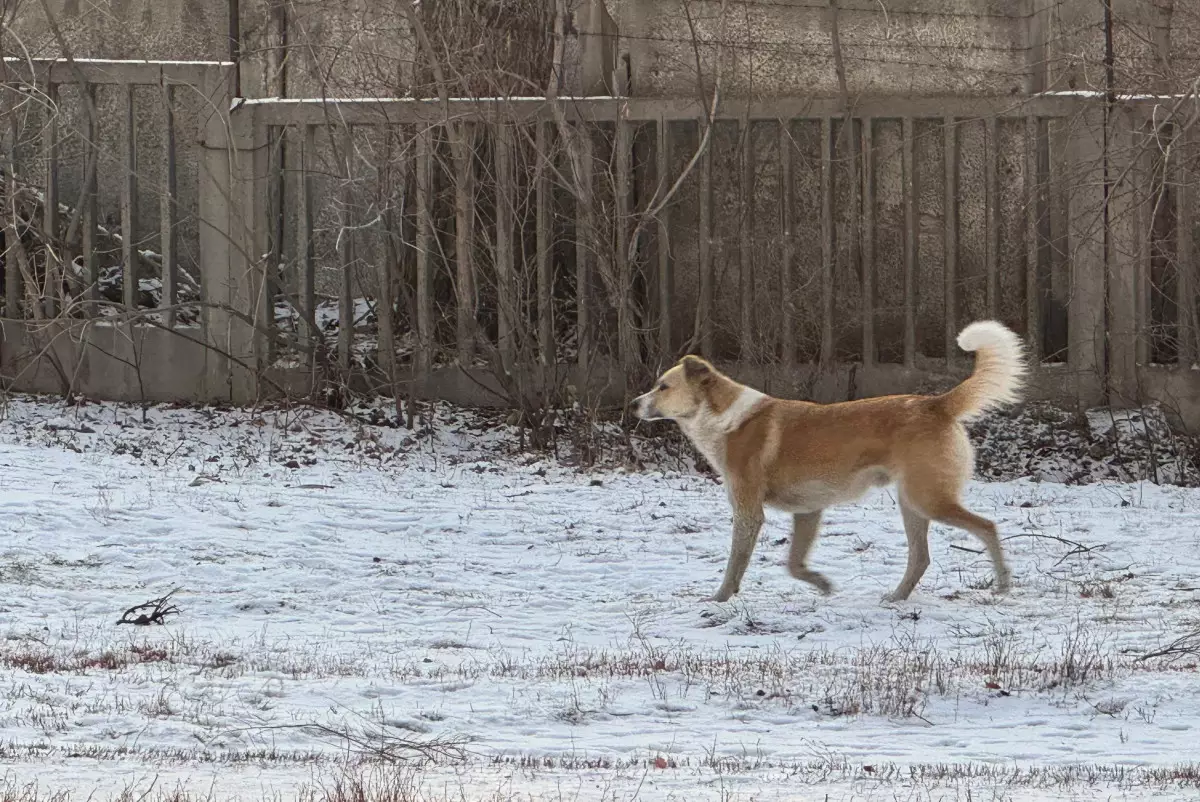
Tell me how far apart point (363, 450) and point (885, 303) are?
6.43 meters

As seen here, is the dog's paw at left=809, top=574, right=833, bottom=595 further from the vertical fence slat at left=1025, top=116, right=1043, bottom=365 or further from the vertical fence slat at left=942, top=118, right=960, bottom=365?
the vertical fence slat at left=1025, top=116, right=1043, bottom=365

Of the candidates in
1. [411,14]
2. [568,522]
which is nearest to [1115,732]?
[568,522]

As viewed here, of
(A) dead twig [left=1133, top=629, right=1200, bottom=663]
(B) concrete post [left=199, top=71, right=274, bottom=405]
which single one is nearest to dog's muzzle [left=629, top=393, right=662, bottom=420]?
(A) dead twig [left=1133, top=629, right=1200, bottom=663]

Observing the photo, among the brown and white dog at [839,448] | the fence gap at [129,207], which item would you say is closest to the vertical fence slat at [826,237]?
the brown and white dog at [839,448]

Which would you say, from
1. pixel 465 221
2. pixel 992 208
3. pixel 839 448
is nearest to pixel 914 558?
pixel 839 448

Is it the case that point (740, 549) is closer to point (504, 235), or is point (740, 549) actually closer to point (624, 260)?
point (624, 260)

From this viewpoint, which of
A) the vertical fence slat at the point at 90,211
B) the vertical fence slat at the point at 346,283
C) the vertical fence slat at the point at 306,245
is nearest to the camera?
the vertical fence slat at the point at 346,283

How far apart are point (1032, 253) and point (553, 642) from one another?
9092 mm

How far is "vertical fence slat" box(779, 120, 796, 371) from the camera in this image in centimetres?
1520

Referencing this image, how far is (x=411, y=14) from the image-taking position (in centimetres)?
1459

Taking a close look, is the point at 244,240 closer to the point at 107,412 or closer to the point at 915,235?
the point at 107,412

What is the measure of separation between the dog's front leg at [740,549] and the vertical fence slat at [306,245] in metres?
8.03

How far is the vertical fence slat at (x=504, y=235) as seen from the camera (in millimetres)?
14992

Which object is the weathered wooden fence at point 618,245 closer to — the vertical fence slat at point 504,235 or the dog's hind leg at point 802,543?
the vertical fence slat at point 504,235
